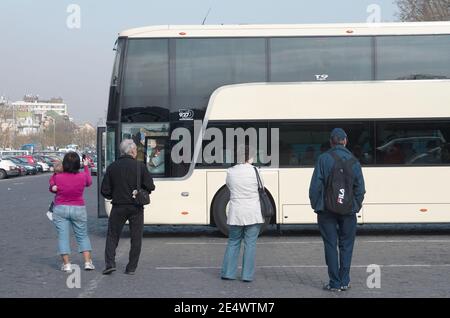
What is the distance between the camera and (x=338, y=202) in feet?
30.4

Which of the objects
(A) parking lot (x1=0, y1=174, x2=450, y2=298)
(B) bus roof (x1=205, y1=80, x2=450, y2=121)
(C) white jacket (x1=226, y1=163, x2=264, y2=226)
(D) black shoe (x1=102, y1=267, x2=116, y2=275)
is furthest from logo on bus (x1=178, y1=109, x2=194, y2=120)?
(C) white jacket (x1=226, y1=163, x2=264, y2=226)

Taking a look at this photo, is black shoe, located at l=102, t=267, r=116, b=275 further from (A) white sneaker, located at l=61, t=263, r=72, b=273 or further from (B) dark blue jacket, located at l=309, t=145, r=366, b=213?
(B) dark blue jacket, located at l=309, t=145, r=366, b=213

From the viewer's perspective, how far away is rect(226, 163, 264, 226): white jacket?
1009 centimetres

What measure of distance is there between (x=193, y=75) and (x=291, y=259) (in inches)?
190

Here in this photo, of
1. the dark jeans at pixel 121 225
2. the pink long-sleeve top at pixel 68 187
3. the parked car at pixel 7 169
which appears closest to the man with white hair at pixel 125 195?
the dark jeans at pixel 121 225

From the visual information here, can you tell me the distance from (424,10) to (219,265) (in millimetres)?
36175

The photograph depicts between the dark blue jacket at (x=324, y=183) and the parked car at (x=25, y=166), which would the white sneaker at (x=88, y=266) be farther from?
the parked car at (x=25, y=166)

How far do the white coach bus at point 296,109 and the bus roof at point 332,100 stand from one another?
2 centimetres

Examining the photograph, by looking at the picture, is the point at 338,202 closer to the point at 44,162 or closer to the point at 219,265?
the point at 219,265

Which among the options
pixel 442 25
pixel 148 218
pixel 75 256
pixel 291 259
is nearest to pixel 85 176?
pixel 75 256

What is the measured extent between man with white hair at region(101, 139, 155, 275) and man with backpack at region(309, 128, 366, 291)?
261cm

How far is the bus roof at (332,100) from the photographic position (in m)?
15.6

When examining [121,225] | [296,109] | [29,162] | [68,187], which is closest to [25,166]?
[29,162]
